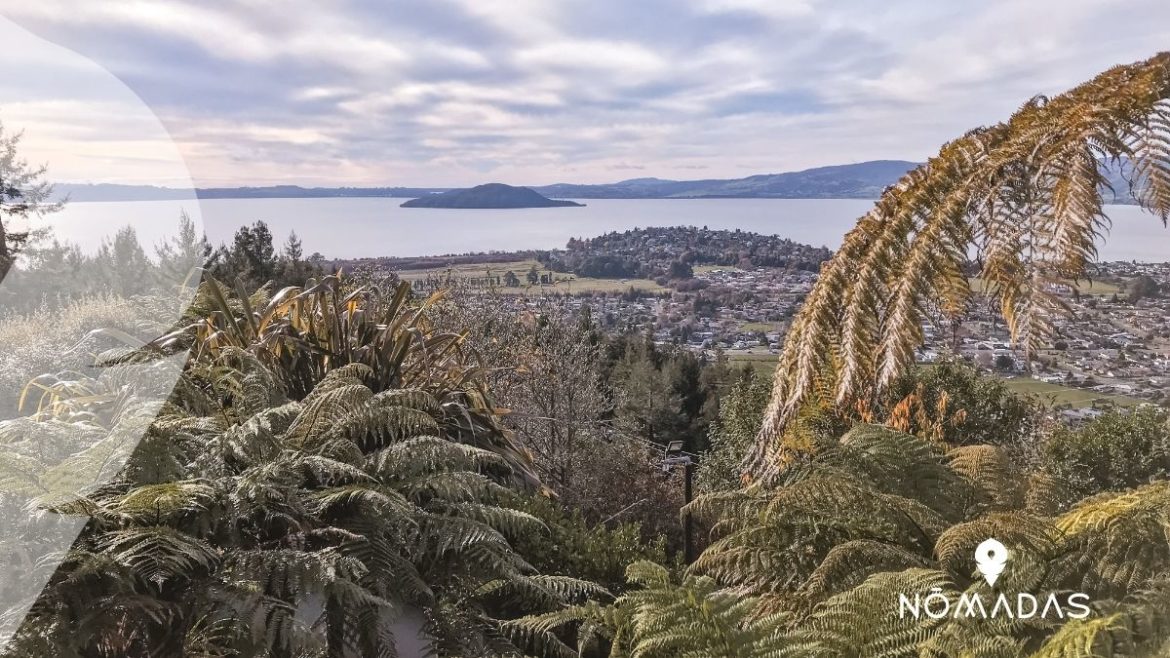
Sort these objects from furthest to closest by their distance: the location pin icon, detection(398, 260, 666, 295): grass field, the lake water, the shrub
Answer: detection(398, 260, 666, 295): grass field → the shrub → the lake water → the location pin icon

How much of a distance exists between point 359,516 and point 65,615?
2.24 feet

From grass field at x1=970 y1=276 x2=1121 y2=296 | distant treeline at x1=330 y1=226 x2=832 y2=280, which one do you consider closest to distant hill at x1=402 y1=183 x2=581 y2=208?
distant treeline at x1=330 y1=226 x2=832 y2=280

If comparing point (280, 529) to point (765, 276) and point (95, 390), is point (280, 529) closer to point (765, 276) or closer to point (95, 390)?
point (95, 390)

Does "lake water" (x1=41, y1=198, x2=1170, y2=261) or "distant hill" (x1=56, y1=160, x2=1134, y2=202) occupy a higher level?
"distant hill" (x1=56, y1=160, x2=1134, y2=202)

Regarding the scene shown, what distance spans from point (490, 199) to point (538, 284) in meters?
3.07

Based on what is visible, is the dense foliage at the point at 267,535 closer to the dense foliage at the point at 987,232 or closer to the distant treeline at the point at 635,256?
the dense foliage at the point at 987,232

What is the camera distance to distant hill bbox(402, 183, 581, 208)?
13.6m

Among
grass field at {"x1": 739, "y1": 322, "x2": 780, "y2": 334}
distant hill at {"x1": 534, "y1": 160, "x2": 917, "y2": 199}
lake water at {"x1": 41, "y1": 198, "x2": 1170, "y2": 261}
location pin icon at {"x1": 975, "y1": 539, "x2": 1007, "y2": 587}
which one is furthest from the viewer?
grass field at {"x1": 739, "y1": 322, "x2": 780, "y2": 334}

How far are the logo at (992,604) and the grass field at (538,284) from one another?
8.75 metres

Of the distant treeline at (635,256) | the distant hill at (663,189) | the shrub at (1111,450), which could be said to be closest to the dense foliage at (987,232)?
the distant hill at (663,189)

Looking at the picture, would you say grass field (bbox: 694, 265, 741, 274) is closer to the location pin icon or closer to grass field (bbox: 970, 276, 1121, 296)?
grass field (bbox: 970, 276, 1121, 296)

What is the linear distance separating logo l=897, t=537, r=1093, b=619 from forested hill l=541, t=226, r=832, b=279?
23.4 feet

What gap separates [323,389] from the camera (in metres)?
2.42

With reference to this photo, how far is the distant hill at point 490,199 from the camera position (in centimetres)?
1360
